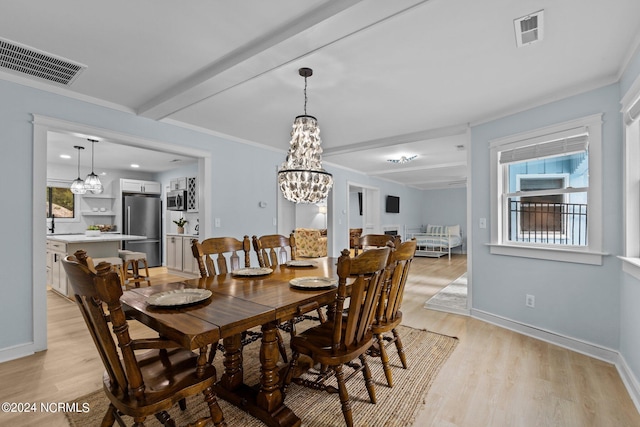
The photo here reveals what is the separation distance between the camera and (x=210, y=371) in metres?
1.37

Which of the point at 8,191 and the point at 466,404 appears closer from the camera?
the point at 466,404

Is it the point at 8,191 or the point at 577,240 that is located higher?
the point at 8,191

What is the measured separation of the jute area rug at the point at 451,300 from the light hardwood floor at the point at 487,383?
55 centimetres

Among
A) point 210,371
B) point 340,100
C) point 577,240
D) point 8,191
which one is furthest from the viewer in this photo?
point 340,100

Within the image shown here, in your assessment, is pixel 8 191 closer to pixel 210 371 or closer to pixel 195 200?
pixel 210 371

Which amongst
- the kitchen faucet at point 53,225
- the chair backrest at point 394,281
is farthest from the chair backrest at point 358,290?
the kitchen faucet at point 53,225

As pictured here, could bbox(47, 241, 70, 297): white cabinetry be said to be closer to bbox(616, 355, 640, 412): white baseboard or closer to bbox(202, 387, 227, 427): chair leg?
bbox(202, 387, 227, 427): chair leg

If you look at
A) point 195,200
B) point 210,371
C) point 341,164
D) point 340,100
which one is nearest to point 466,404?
point 210,371

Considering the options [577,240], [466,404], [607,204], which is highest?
[607,204]

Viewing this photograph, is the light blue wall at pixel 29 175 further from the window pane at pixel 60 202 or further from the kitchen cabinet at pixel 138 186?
the window pane at pixel 60 202

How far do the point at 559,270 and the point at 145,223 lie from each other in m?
7.45

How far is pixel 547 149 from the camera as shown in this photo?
2916 mm

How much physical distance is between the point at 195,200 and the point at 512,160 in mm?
5510

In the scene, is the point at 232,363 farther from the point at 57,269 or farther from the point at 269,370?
the point at 57,269
